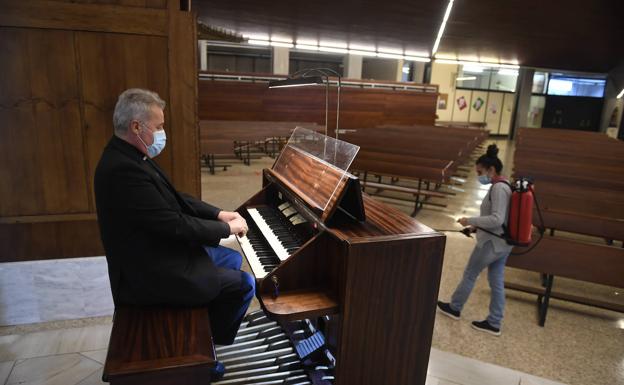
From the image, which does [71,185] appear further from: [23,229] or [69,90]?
[69,90]

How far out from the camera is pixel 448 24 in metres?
8.43

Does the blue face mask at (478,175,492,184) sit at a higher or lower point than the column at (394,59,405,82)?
lower

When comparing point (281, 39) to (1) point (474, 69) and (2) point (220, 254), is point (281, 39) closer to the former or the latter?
(2) point (220, 254)

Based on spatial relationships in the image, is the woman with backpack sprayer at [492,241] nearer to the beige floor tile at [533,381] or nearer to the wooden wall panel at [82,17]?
the beige floor tile at [533,381]

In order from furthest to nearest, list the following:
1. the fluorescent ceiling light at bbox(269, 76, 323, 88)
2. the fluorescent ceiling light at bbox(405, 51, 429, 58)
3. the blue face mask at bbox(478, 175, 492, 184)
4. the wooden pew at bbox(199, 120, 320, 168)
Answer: the fluorescent ceiling light at bbox(405, 51, 429, 58) < the wooden pew at bbox(199, 120, 320, 168) < the blue face mask at bbox(478, 175, 492, 184) < the fluorescent ceiling light at bbox(269, 76, 323, 88)

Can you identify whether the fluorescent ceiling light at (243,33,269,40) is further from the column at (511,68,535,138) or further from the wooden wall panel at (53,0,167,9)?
the column at (511,68,535,138)

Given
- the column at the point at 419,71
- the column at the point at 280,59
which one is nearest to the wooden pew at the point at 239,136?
the column at the point at 280,59

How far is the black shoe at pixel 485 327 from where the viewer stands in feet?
9.53

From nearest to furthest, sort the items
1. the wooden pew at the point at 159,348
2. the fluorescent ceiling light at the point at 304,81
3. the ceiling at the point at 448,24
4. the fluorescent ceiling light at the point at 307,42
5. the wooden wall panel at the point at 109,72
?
the wooden pew at the point at 159,348 < the fluorescent ceiling light at the point at 304,81 < the wooden wall panel at the point at 109,72 < the ceiling at the point at 448,24 < the fluorescent ceiling light at the point at 307,42

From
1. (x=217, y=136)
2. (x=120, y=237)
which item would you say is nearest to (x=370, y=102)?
(x=217, y=136)

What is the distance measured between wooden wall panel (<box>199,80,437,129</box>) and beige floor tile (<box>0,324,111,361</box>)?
25.3ft

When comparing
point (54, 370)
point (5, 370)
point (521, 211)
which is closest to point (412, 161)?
point (521, 211)

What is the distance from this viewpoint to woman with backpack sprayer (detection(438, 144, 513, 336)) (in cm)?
271

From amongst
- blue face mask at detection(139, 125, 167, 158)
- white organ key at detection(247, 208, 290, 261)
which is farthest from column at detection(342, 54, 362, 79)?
blue face mask at detection(139, 125, 167, 158)
